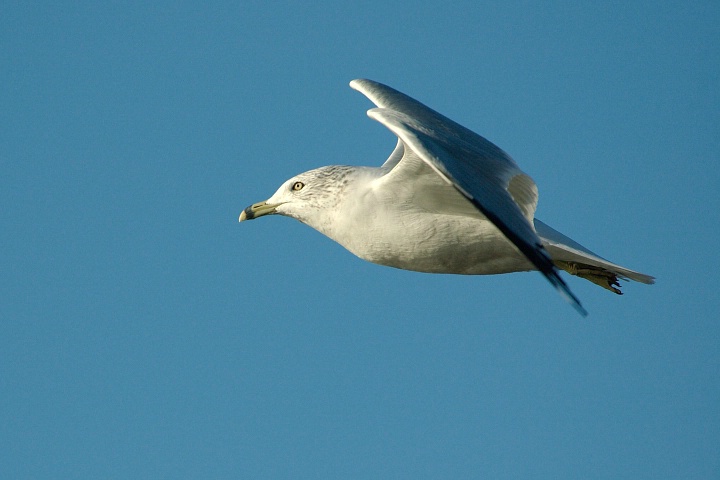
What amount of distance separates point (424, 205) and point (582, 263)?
163 cm

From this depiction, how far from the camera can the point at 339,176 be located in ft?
28.3

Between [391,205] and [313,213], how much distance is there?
0.79 meters

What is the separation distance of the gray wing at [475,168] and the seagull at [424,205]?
1 centimetres

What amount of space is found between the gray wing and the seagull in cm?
1

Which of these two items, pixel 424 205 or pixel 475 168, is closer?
pixel 475 168

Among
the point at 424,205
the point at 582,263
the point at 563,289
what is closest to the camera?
the point at 563,289

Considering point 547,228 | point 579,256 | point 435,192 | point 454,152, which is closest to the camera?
point 454,152

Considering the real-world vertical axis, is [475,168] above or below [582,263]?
above

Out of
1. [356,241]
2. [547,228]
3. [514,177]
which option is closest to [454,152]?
[514,177]

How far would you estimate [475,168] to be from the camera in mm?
7305

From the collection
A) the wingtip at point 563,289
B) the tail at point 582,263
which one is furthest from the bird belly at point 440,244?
the wingtip at point 563,289

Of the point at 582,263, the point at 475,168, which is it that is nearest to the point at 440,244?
the point at 475,168

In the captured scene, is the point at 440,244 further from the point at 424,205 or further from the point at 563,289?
the point at 563,289

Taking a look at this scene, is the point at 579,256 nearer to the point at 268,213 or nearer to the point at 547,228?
the point at 547,228
